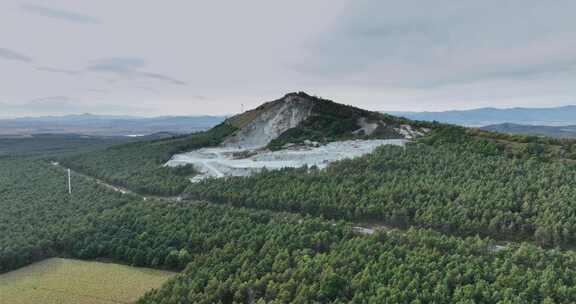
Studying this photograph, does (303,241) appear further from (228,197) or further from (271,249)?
(228,197)

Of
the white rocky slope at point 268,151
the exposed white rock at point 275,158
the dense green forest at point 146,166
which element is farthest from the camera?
the white rocky slope at point 268,151

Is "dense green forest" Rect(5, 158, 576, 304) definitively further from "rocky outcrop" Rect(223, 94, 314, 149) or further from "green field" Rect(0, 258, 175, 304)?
"rocky outcrop" Rect(223, 94, 314, 149)

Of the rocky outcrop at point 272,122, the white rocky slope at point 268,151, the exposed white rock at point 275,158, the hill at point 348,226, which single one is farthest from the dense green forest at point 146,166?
the rocky outcrop at point 272,122


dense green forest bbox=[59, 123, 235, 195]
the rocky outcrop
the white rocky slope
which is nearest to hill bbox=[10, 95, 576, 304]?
dense green forest bbox=[59, 123, 235, 195]

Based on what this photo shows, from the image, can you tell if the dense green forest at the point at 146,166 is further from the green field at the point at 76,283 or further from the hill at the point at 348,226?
the green field at the point at 76,283

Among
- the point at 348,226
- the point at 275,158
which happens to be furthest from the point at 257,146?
the point at 348,226

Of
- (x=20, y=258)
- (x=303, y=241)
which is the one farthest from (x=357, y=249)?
(x=20, y=258)
